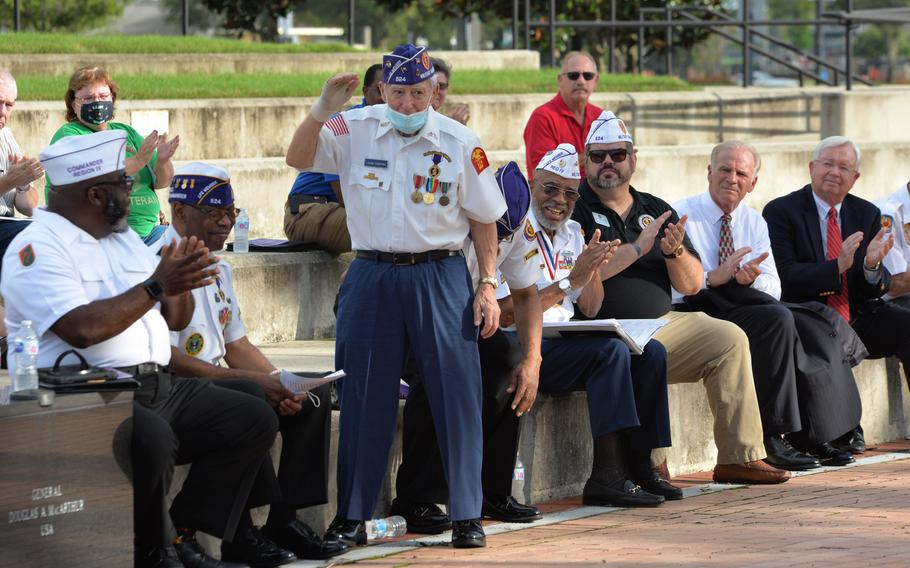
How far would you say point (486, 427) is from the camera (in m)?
7.45

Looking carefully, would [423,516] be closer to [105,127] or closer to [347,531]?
[347,531]

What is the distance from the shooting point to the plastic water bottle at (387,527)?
6965mm

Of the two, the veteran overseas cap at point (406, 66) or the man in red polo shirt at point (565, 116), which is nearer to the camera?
the veteran overseas cap at point (406, 66)

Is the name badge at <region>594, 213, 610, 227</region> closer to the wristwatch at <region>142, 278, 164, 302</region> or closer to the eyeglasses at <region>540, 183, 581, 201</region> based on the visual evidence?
the eyeglasses at <region>540, 183, 581, 201</region>

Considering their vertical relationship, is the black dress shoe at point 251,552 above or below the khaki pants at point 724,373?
below

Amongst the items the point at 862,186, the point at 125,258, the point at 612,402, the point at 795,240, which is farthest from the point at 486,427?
the point at 862,186

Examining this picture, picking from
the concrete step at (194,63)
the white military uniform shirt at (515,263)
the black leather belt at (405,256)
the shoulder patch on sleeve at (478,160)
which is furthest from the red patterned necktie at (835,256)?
the concrete step at (194,63)

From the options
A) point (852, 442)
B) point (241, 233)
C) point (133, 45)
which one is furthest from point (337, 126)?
point (133, 45)

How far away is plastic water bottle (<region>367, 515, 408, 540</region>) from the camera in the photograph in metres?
6.96

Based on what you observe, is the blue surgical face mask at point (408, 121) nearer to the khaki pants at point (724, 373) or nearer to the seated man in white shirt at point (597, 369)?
the seated man in white shirt at point (597, 369)

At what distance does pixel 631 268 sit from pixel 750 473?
1.17 metres

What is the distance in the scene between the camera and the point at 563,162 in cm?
781

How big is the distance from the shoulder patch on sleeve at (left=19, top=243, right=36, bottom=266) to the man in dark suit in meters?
5.03

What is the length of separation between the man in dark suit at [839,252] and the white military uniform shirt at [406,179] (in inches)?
132
